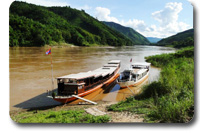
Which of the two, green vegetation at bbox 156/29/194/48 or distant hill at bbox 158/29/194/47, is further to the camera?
green vegetation at bbox 156/29/194/48

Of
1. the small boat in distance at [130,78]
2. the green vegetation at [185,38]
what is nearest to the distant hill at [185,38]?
the green vegetation at [185,38]

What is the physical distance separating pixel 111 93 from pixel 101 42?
8322 cm

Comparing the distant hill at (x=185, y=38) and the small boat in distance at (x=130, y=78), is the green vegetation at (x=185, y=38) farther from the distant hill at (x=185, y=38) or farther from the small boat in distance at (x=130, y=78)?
the small boat in distance at (x=130, y=78)

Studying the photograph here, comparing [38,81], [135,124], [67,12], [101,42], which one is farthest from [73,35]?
[135,124]

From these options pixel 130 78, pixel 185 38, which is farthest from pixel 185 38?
pixel 130 78

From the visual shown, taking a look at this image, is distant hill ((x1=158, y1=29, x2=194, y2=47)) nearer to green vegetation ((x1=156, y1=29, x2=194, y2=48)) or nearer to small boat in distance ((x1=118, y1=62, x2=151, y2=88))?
green vegetation ((x1=156, y1=29, x2=194, y2=48))

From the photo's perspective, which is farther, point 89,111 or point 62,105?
point 62,105

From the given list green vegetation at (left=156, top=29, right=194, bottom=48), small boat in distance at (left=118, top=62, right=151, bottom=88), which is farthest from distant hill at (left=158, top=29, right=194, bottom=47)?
small boat in distance at (left=118, top=62, right=151, bottom=88)

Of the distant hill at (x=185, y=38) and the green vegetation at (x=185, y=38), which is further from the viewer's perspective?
the green vegetation at (x=185, y=38)

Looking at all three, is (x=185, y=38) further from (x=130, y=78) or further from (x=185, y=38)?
(x=130, y=78)

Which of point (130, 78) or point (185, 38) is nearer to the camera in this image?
point (130, 78)

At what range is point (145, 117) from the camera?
4.93 m

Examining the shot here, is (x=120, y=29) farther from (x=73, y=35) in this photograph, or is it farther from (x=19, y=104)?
(x=19, y=104)

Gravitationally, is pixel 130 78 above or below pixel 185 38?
below
